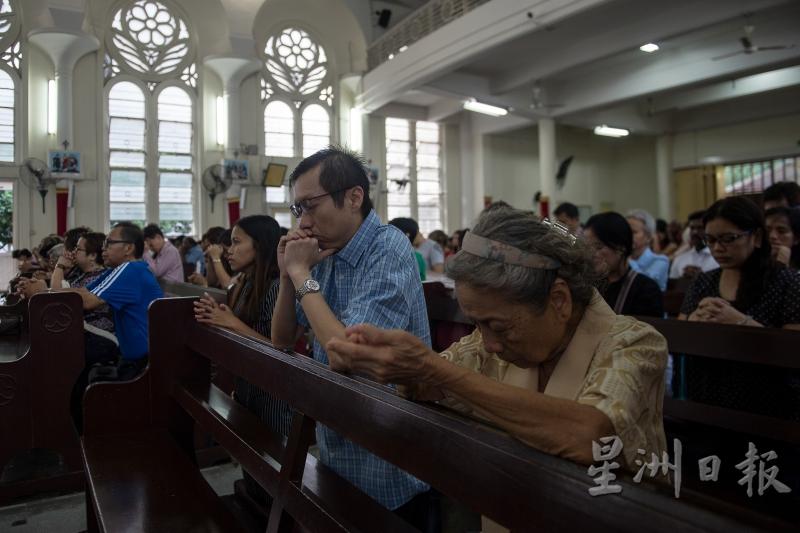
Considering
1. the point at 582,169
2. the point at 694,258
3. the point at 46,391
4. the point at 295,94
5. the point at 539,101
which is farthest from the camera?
the point at 582,169

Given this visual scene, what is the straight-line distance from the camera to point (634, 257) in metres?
4.36

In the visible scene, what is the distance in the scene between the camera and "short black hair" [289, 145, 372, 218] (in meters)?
1.79

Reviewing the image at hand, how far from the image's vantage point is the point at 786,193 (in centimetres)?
386

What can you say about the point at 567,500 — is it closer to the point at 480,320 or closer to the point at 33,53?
the point at 480,320

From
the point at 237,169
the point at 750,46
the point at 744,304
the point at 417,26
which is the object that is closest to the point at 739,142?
the point at 750,46

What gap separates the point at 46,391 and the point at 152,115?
1103 centimetres

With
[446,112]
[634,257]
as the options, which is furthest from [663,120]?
[634,257]

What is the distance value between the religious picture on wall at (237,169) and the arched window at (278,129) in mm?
1394

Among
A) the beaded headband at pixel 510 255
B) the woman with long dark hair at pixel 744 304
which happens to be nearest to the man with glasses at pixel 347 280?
the beaded headband at pixel 510 255

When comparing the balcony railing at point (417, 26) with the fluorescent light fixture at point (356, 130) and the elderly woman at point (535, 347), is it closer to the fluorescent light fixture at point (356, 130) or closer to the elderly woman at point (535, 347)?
the fluorescent light fixture at point (356, 130)

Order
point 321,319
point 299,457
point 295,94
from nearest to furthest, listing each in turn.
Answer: point 299,457
point 321,319
point 295,94

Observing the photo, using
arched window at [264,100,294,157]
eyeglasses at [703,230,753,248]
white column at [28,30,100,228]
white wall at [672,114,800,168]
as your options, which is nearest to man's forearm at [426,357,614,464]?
eyeglasses at [703,230,753,248]

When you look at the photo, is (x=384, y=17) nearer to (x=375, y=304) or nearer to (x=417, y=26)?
(x=417, y=26)

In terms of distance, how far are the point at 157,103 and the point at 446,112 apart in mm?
7153
